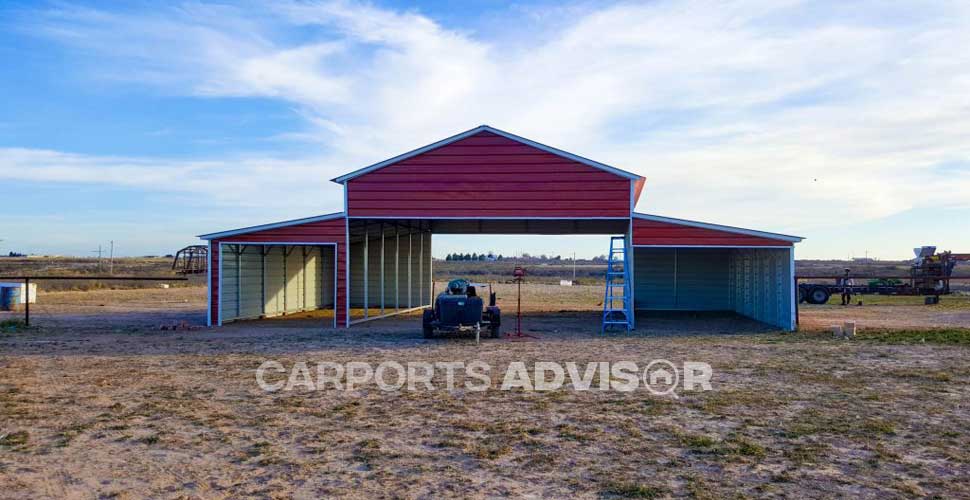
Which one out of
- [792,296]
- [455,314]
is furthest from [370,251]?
[792,296]

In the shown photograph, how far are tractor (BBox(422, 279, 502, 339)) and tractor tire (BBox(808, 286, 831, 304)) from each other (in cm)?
2020

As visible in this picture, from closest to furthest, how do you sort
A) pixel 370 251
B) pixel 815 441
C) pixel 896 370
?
pixel 815 441 < pixel 896 370 < pixel 370 251

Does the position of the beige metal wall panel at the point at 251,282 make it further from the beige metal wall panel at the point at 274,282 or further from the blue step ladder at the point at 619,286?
the blue step ladder at the point at 619,286

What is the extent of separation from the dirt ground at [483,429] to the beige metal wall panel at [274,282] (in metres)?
9.65

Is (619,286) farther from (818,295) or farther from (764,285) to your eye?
(818,295)

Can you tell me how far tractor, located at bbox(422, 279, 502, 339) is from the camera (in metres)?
17.1

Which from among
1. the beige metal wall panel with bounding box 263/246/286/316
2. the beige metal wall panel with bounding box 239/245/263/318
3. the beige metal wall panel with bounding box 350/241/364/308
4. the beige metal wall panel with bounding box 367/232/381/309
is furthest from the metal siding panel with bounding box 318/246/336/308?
the beige metal wall panel with bounding box 239/245/263/318

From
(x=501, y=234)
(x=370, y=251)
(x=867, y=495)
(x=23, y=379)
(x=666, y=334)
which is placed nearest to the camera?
(x=867, y=495)

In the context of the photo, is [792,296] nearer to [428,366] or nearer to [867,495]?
[428,366]

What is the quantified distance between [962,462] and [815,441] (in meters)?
1.27

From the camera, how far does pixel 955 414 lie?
29.0 feet

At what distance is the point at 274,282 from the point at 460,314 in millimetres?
10838

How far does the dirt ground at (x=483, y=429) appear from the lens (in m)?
6.23

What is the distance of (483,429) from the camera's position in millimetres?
8117
